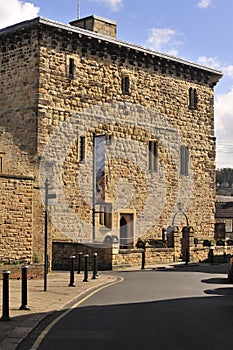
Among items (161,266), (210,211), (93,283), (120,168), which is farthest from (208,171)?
(93,283)

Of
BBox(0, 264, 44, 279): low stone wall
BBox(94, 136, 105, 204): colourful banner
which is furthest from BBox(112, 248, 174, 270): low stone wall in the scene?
BBox(0, 264, 44, 279): low stone wall

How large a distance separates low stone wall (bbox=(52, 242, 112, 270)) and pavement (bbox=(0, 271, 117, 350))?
4.37 metres

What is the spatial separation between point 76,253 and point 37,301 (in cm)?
1440

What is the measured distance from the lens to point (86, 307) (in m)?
15.2

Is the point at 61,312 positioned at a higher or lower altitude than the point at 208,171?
lower

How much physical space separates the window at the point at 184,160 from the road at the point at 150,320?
20.1 metres

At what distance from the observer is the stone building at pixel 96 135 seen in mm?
31969

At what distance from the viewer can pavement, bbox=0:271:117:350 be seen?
36.3ft

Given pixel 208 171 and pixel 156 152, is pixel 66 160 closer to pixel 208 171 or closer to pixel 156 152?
pixel 156 152

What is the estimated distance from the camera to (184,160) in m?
41.4

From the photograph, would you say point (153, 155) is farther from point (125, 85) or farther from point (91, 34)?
point (91, 34)

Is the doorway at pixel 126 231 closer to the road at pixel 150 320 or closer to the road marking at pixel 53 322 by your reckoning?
the road at pixel 150 320

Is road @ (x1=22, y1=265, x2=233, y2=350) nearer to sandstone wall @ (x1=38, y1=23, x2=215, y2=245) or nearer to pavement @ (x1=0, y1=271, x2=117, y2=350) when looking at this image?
pavement @ (x1=0, y1=271, x2=117, y2=350)

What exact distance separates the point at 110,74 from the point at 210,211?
12200 mm
